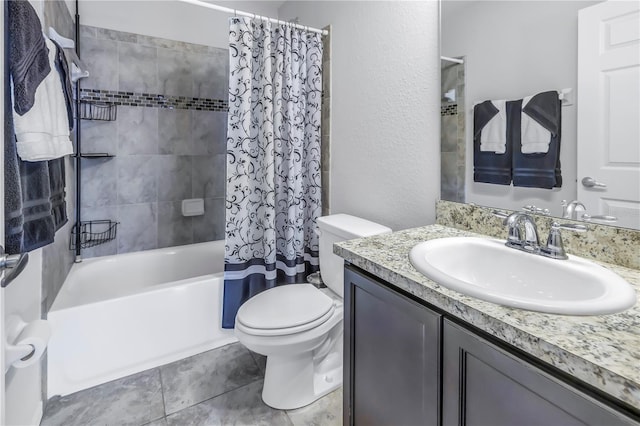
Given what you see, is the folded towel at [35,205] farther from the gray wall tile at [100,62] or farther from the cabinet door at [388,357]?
the gray wall tile at [100,62]

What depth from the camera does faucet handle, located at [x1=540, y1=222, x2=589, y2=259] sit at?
95cm

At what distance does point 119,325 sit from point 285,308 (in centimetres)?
94

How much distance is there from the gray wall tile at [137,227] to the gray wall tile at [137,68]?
2.91ft

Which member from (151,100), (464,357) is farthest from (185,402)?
(151,100)

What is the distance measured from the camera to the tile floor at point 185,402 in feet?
4.94

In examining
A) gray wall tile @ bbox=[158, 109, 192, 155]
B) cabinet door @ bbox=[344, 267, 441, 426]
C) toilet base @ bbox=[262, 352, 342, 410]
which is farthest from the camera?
gray wall tile @ bbox=[158, 109, 192, 155]

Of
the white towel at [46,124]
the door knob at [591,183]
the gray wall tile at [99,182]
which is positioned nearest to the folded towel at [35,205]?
the white towel at [46,124]

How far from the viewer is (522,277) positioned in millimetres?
993

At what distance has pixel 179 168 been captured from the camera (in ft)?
8.97

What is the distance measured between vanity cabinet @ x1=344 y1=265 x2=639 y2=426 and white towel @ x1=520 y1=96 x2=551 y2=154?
694 millimetres

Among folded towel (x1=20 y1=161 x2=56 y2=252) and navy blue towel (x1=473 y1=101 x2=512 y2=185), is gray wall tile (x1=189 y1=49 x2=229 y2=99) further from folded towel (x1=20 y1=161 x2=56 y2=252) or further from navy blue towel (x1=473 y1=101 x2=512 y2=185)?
navy blue towel (x1=473 y1=101 x2=512 y2=185)

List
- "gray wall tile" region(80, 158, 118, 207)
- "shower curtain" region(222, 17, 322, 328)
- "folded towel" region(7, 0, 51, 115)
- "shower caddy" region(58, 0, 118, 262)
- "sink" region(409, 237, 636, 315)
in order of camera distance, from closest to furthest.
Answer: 1. "sink" region(409, 237, 636, 315)
2. "folded towel" region(7, 0, 51, 115)
3. "shower curtain" region(222, 17, 322, 328)
4. "shower caddy" region(58, 0, 118, 262)
5. "gray wall tile" region(80, 158, 118, 207)

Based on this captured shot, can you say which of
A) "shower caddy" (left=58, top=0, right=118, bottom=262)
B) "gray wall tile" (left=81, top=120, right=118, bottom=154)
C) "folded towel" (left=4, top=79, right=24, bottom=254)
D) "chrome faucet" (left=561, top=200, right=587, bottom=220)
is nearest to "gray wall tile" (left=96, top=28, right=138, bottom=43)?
"shower caddy" (left=58, top=0, right=118, bottom=262)

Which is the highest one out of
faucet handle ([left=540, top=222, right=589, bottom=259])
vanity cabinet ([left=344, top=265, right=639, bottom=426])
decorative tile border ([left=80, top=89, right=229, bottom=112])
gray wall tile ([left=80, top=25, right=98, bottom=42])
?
gray wall tile ([left=80, top=25, right=98, bottom=42])
